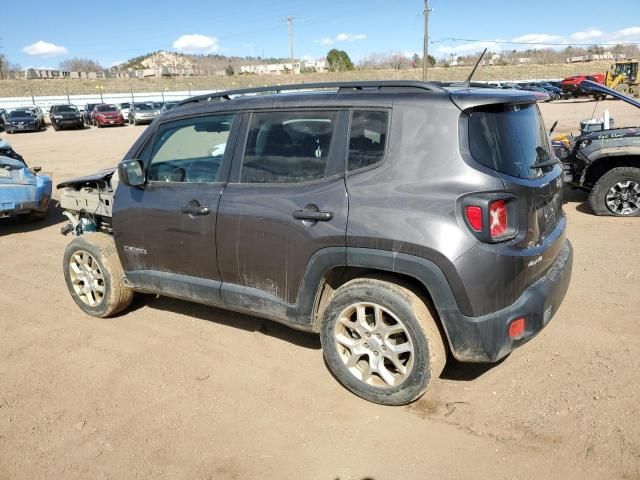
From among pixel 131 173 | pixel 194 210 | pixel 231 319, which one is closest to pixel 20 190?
pixel 131 173

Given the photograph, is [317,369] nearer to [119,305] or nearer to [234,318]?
[234,318]

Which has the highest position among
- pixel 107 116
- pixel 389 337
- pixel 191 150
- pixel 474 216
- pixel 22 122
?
pixel 107 116

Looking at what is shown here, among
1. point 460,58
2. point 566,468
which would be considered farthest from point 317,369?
point 460,58

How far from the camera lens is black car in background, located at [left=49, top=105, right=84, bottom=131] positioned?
30.4 m

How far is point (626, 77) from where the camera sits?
40188mm

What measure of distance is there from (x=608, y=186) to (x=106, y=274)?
21.3 ft

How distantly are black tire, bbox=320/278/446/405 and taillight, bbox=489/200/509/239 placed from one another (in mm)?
561

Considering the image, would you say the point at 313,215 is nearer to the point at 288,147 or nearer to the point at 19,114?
the point at 288,147

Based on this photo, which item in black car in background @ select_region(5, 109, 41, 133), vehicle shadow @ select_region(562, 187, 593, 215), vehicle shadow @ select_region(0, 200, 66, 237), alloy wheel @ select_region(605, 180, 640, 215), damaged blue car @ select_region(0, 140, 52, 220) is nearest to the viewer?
alloy wheel @ select_region(605, 180, 640, 215)

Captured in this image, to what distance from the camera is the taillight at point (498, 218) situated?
2.62 meters

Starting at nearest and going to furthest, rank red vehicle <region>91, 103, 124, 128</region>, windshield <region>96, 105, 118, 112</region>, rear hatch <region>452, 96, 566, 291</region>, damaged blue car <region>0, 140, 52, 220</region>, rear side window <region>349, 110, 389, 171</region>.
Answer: rear hatch <region>452, 96, 566, 291</region> < rear side window <region>349, 110, 389, 171</region> < damaged blue car <region>0, 140, 52, 220</region> < red vehicle <region>91, 103, 124, 128</region> < windshield <region>96, 105, 118, 112</region>

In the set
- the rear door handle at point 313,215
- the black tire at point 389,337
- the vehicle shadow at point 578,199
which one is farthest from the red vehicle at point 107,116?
the black tire at point 389,337

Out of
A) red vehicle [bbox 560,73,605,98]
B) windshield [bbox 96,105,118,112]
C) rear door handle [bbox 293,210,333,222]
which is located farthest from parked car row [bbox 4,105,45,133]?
rear door handle [bbox 293,210,333,222]

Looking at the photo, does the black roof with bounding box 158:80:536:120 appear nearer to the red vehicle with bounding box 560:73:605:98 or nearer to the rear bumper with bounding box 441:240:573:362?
the rear bumper with bounding box 441:240:573:362
